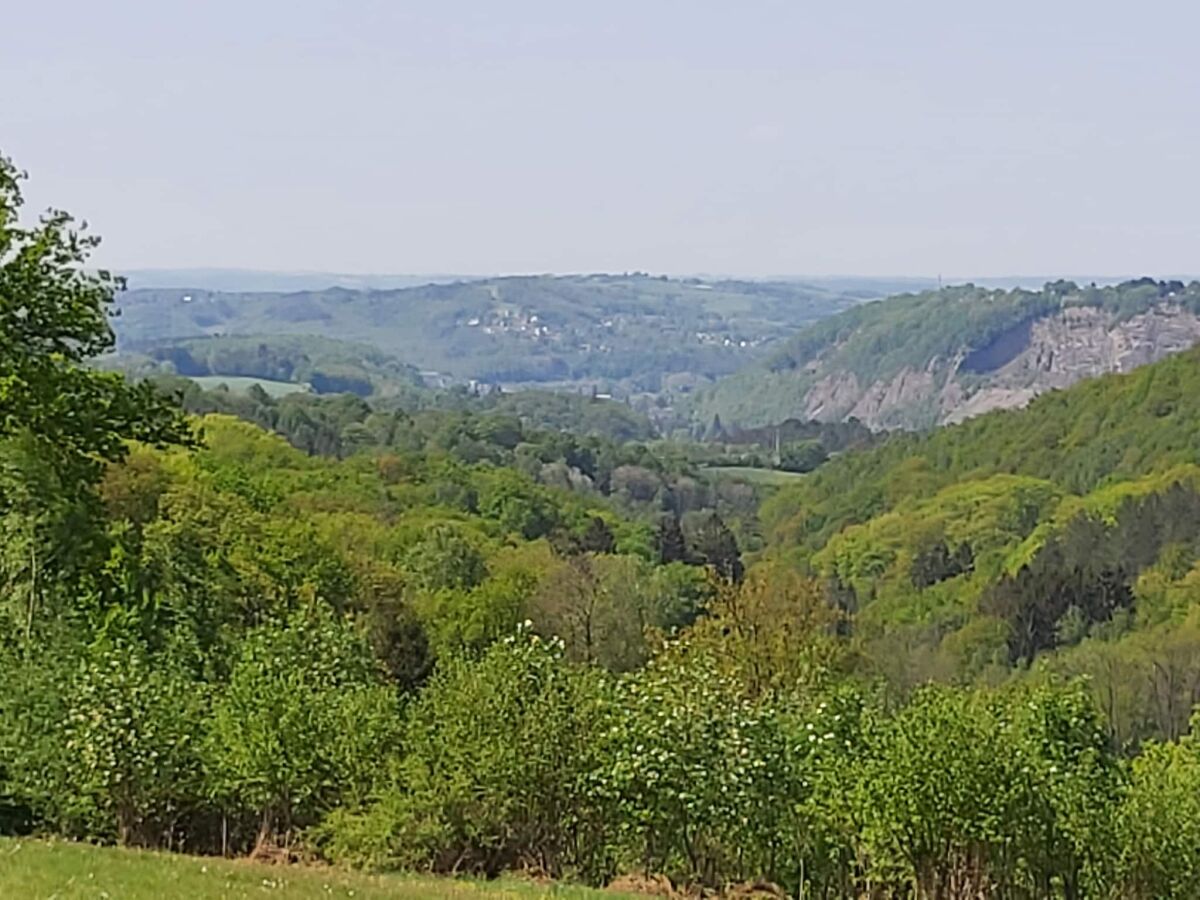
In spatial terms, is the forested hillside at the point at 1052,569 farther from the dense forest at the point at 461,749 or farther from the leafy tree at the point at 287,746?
the leafy tree at the point at 287,746

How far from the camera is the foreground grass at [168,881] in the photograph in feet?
56.4

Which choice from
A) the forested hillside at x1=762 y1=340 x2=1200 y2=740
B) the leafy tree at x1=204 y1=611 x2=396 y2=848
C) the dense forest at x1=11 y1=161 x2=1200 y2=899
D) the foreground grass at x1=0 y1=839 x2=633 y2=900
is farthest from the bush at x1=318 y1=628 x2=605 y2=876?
the forested hillside at x1=762 y1=340 x2=1200 y2=740

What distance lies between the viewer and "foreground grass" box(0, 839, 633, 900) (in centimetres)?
1720

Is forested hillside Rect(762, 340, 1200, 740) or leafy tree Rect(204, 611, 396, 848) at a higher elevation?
leafy tree Rect(204, 611, 396, 848)

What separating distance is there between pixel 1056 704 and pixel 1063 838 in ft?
12.0

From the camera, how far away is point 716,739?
2656cm

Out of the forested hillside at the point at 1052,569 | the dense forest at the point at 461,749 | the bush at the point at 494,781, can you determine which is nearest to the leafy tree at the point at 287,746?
the dense forest at the point at 461,749

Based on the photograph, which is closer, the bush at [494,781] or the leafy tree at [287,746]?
the bush at [494,781]

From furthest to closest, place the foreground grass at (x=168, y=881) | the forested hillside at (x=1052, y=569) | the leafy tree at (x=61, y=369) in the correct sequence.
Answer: the forested hillside at (x=1052, y=569)
the leafy tree at (x=61, y=369)
the foreground grass at (x=168, y=881)

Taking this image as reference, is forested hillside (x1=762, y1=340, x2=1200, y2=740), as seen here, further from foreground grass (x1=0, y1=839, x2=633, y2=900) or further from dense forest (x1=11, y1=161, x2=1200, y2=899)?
foreground grass (x1=0, y1=839, x2=633, y2=900)

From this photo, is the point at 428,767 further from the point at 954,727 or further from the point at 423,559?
the point at 423,559

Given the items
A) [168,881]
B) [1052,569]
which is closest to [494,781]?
[168,881]

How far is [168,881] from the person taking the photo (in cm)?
1827

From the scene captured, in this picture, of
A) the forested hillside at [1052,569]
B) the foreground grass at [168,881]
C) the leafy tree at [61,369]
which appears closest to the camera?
the foreground grass at [168,881]
